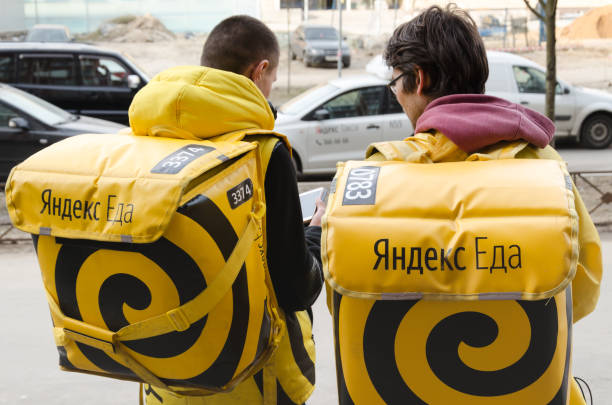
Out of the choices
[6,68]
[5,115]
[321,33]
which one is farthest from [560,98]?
[321,33]

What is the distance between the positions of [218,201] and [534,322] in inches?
28.2

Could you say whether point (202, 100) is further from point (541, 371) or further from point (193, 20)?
point (193, 20)

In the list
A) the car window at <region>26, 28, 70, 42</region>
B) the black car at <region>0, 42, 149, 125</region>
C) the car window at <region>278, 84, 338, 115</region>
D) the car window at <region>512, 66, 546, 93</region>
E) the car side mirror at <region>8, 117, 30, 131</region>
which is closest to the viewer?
the car side mirror at <region>8, 117, 30, 131</region>

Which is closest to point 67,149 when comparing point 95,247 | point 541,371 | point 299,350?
point 95,247

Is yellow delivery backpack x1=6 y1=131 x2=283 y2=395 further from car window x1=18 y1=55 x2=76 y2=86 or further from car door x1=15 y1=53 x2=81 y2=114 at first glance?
car window x1=18 y1=55 x2=76 y2=86

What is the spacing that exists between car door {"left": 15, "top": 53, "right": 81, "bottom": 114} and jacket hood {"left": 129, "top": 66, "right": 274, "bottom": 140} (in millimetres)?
11471

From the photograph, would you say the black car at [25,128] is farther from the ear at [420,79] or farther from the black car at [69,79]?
the ear at [420,79]

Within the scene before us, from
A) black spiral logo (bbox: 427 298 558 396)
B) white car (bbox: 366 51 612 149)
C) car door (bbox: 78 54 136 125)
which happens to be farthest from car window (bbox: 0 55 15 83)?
black spiral logo (bbox: 427 298 558 396)

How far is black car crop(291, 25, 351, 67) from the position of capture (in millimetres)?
26688

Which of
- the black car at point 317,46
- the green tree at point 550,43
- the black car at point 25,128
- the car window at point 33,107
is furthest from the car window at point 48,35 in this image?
the green tree at point 550,43

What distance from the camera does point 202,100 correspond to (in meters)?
1.92

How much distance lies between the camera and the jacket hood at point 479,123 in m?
1.73

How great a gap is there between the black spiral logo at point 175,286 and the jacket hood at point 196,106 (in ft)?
1.01

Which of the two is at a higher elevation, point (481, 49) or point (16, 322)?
point (481, 49)
